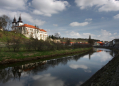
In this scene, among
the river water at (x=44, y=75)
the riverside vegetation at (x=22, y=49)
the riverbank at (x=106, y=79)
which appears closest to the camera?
the riverbank at (x=106, y=79)

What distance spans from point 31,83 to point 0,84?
3.53 m

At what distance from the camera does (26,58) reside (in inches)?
807

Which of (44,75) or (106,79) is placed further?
(44,75)

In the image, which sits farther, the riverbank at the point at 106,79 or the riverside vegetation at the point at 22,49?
the riverside vegetation at the point at 22,49

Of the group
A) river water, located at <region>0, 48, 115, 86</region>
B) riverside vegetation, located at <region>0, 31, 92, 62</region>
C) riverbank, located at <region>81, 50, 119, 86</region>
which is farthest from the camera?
riverside vegetation, located at <region>0, 31, 92, 62</region>

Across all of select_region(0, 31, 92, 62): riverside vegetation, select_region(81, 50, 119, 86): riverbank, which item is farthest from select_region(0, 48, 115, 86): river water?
select_region(0, 31, 92, 62): riverside vegetation

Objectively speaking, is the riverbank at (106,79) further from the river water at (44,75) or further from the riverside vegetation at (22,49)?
the riverside vegetation at (22,49)

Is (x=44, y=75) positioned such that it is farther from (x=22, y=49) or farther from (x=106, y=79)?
(x=22, y=49)

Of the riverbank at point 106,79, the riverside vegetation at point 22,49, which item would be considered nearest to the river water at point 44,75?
the riverbank at point 106,79

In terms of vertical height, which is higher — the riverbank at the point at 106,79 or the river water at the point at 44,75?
the riverbank at the point at 106,79

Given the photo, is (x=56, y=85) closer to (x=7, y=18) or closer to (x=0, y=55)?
(x=0, y=55)

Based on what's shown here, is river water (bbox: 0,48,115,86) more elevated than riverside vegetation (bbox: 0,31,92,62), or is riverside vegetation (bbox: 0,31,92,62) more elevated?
riverside vegetation (bbox: 0,31,92,62)

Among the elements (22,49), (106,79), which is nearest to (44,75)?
(106,79)

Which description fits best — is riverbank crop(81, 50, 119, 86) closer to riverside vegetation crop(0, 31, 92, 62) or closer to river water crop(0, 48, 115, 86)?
river water crop(0, 48, 115, 86)
